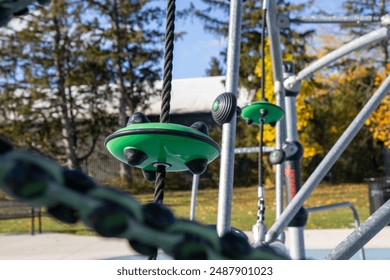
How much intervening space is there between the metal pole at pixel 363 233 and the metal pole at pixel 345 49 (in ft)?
4.31

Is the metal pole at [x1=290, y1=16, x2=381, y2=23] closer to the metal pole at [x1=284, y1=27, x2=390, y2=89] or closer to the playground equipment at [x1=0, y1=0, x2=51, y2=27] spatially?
the metal pole at [x1=284, y1=27, x2=390, y2=89]

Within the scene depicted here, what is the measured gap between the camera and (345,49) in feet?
7.77

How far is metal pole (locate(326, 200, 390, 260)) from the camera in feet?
3.04

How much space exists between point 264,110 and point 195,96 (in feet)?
52.8

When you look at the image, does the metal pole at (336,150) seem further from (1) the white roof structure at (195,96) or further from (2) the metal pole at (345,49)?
(1) the white roof structure at (195,96)

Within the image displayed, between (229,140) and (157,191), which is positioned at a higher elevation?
(229,140)

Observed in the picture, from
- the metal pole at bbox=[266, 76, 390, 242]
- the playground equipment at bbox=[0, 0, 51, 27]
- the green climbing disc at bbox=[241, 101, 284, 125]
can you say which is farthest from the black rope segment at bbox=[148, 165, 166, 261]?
the green climbing disc at bbox=[241, 101, 284, 125]

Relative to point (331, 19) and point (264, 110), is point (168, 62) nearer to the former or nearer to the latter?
point (264, 110)

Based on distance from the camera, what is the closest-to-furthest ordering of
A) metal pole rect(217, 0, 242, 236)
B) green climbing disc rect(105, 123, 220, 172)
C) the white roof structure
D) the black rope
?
green climbing disc rect(105, 123, 220, 172)
the black rope
metal pole rect(217, 0, 242, 236)
the white roof structure

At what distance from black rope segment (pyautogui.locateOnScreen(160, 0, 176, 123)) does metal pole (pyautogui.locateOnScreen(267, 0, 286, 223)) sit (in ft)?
6.09

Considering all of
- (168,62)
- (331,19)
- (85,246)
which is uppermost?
(331,19)

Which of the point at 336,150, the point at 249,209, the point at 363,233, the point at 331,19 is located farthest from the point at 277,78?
the point at 249,209
